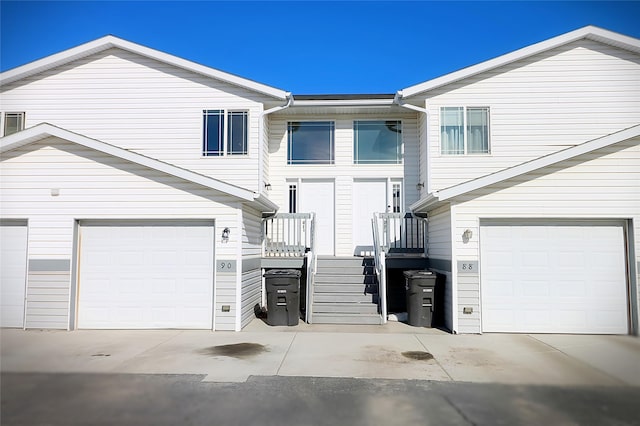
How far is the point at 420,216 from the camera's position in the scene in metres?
10.7

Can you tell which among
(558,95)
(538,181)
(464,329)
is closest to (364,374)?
(464,329)

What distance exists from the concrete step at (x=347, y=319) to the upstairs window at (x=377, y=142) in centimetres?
468

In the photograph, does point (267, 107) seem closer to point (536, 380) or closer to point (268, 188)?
point (268, 188)

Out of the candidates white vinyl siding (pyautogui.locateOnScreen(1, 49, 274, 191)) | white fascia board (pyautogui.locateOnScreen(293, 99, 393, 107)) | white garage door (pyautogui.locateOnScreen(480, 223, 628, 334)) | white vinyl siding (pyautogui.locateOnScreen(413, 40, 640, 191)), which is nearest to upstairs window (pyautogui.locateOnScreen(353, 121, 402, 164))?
white fascia board (pyautogui.locateOnScreen(293, 99, 393, 107))

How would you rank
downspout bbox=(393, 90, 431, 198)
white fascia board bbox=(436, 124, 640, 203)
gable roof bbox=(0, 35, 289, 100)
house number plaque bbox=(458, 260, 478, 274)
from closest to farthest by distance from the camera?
white fascia board bbox=(436, 124, 640, 203)
house number plaque bbox=(458, 260, 478, 274)
downspout bbox=(393, 90, 431, 198)
gable roof bbox=(0, 35, 289, 100)

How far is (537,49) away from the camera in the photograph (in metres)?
10.5

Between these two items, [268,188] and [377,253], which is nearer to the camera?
[377,253]

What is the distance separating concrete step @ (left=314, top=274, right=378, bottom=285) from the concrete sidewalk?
4.67 feet

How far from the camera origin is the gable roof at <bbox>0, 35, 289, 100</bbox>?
10.9 meters

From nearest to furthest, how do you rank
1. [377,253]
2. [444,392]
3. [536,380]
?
[444,392] < [536,380] < [377,253]

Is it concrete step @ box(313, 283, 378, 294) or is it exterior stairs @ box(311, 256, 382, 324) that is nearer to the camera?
exterior stairs @ box(311, 256, 382, 324)

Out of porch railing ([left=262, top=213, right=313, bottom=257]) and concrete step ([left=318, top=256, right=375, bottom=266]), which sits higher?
porch railing ([left=262, top=213, right=313, bottom=257])

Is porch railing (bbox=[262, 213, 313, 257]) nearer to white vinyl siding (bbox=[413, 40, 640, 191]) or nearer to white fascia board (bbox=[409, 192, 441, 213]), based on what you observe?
white fascia board (bbox=[409, 192, 441, 213])

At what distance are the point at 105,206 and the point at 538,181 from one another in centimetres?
862
